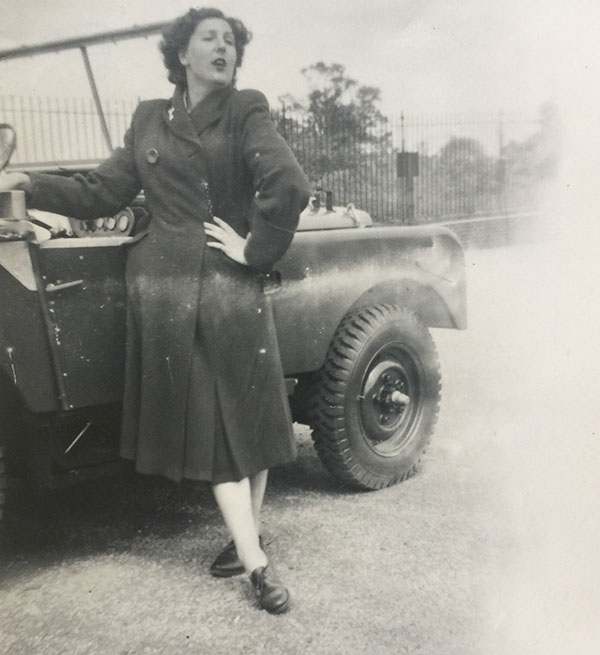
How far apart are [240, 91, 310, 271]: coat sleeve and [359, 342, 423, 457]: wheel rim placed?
104cm

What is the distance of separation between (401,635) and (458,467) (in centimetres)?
144

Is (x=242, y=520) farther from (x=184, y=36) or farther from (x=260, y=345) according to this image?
(x=184, y=36)

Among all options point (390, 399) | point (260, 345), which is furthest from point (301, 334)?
point (390, 399)

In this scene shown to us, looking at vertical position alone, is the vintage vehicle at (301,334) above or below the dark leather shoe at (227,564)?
above

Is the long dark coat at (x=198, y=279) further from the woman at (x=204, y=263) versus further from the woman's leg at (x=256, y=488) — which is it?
the woman's leg at (x=256, y=488)

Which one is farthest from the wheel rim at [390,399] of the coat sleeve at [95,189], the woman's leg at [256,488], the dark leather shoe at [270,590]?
the coat sleeve at [95,189]

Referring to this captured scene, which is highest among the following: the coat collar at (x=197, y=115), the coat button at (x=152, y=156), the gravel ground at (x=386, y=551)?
the coat collar at (x=197, y=115)

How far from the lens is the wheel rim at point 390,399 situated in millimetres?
3514

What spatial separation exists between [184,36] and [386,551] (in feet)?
5.72

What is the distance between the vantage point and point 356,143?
4.33 metres

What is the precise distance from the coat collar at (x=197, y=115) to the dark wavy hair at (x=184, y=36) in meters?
0.14

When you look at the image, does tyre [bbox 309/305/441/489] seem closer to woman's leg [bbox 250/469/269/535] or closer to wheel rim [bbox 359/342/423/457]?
wheel rim [bbox 359/342/423/457]

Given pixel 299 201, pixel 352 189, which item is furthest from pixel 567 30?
pixel 352 189

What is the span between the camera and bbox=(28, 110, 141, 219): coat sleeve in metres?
2.58
